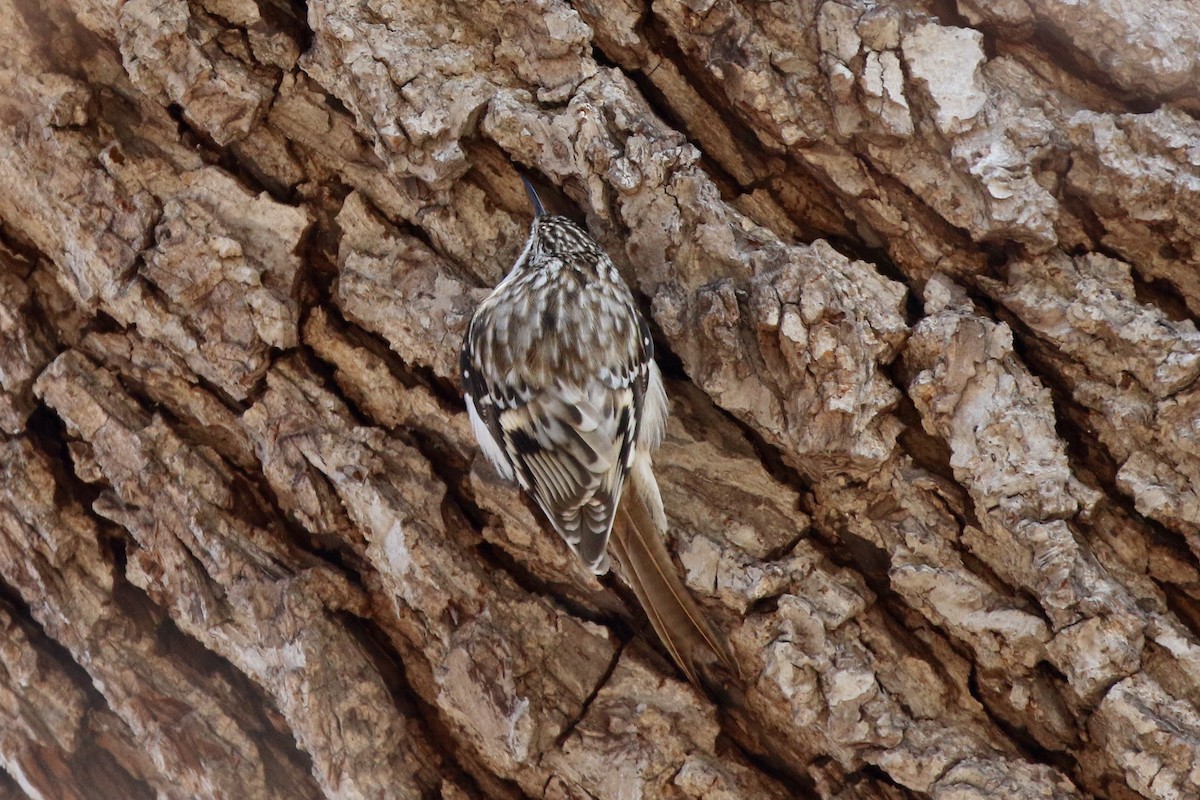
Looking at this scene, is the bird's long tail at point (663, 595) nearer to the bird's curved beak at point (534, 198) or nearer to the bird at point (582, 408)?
the bird at point (582, 408)

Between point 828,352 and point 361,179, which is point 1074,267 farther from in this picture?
point 361,179

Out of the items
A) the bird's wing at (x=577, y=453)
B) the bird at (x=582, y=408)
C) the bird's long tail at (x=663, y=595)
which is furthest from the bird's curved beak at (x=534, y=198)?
the bird's long tail at (x=663, y=595)

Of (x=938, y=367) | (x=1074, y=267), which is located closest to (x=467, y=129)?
(x=938, y=367)

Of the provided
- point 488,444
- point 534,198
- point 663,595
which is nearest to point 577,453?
point 488,444

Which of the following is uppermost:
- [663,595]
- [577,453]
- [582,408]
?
[582,408]

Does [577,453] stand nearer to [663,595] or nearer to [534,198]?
[663,595]
